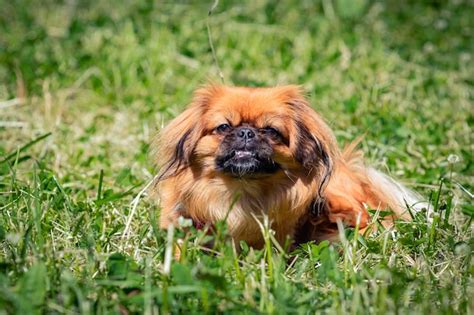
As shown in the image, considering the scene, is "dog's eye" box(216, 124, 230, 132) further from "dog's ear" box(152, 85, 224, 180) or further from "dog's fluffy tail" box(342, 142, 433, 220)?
"dog's fluffy tail" box(342, 142, 433, 220)

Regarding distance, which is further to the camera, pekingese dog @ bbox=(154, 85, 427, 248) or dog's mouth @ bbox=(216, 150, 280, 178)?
pekingese dog @ bbox=(154, 85, 427, 248)

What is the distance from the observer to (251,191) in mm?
4000

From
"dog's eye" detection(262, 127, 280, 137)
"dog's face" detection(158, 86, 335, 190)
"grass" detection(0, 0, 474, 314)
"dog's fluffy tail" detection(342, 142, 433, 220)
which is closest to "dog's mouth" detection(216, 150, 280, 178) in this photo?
"dog's face" detection(158, 86, 335, 190)

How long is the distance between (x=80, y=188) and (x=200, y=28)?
118 inches

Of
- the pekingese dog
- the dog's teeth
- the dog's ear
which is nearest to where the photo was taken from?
the dog's teeth

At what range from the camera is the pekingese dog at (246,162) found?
3.83 meters

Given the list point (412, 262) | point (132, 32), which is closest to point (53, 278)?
point (412, 262)

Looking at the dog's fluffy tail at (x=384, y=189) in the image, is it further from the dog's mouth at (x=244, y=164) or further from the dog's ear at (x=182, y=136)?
the dog's ear at (x=182, y=136)

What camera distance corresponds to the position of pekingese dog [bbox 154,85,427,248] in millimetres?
3826

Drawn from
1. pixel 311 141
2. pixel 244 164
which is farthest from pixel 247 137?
pixel 311 141

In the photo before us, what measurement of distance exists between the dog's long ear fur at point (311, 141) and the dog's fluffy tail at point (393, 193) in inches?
19.2

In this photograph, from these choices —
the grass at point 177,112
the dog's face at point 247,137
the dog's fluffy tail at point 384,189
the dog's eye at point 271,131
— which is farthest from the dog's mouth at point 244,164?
the dog's fluffy tail at point 384,189

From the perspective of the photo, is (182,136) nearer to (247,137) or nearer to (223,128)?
(223,128)

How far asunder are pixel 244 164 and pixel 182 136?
1.34 feet
